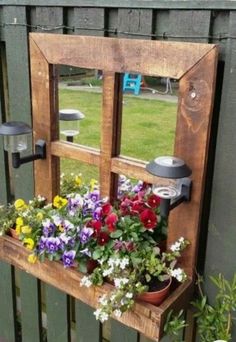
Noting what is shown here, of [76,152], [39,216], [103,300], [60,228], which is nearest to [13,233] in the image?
[39,216]

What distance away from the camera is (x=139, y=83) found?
137 cm

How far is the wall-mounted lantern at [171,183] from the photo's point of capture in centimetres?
120

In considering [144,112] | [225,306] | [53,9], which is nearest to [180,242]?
[225,306]

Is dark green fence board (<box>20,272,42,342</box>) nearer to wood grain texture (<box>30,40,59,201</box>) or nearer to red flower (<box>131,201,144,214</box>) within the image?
wood grain texture (<box>30,40,59,201</box>)

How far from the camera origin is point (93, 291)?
4.71ft

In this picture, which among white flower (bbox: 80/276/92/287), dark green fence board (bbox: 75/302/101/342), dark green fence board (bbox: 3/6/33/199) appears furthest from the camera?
dark green fence board (bbox: 75/302/101/342)

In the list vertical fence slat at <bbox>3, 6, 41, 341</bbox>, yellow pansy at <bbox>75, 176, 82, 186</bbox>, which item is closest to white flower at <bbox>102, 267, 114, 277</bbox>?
yellow pansy at <bbox>75, 176, 82, 186</bbox>

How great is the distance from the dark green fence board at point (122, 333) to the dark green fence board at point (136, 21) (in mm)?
1168

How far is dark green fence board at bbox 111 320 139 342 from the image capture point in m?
1.75

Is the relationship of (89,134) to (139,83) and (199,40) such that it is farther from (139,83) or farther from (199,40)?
(199,40)

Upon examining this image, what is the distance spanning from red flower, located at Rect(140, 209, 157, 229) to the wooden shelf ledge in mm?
237

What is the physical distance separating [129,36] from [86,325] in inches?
50.0

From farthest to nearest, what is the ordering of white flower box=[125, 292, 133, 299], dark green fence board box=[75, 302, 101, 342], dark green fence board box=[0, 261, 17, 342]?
dark green fence board box=[0, 261, 17, 342], dark green fence board box=[75, 302, 101, 342], white flower box=[125, 292, 133, 299]

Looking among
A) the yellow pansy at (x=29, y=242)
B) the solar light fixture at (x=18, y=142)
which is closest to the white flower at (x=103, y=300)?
the yellow pansy at (x=29, y=242)
